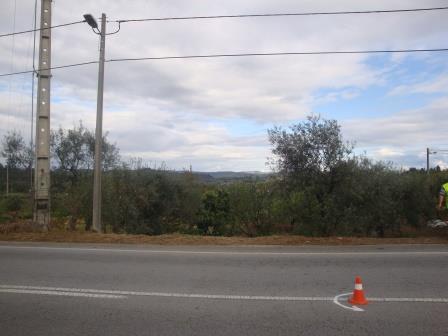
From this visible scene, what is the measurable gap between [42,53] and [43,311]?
12.1 m

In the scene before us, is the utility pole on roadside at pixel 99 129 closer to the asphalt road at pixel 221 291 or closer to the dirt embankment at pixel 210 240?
the dirt embankment at pixel 210 240

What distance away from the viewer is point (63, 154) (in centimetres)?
3322

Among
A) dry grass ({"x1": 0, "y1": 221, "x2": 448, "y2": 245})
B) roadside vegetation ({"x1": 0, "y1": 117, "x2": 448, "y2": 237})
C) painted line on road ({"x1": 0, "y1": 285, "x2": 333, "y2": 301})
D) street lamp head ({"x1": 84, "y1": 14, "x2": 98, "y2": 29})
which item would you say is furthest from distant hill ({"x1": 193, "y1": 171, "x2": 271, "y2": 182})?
painted line on road ({"x1": 0, "y1": 285, "x2": 333, "y2": 301})

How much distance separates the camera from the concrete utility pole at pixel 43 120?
15516 mm

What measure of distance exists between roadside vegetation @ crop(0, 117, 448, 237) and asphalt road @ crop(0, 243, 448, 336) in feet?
16.1

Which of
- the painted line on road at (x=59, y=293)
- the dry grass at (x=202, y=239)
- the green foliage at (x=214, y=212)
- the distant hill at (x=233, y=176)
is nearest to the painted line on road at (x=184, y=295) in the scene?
the painted line on road at (x=59, y=293)

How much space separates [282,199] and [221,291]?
390 inches

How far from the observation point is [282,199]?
16469 millimetres

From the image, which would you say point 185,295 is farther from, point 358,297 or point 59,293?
point 358,297

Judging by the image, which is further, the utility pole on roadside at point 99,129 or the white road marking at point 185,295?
the utility pole on roadside at point 99,129

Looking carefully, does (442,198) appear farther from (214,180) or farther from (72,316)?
(214,180)

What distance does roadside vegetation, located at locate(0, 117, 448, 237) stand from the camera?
604 inches

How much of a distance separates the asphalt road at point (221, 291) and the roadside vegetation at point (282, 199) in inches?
193

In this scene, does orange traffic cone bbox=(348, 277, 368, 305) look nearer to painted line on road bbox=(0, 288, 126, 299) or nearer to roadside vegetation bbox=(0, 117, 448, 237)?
painted line on road bbox=(0, 288, 126, 299)
